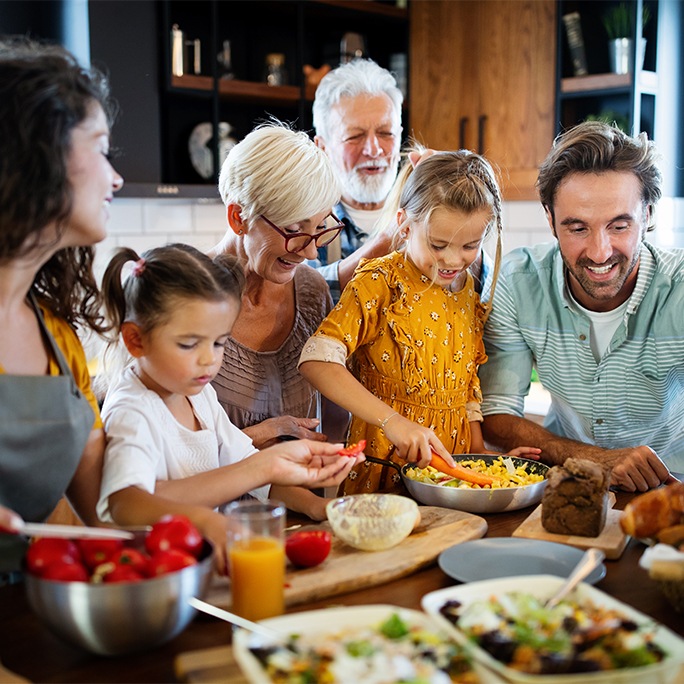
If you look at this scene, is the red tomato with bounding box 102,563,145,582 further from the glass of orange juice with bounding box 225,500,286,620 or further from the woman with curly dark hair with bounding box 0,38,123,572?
the woman with curly dark hair with bounding box 0,38,123,572

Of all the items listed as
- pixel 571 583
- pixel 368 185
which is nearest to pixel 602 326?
pixel 368 185

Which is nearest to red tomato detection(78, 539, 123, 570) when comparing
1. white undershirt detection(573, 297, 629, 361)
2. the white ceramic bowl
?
the white ceramic bowl

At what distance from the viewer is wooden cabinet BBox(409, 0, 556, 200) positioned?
4.14 m

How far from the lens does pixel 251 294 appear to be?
7.51 ft

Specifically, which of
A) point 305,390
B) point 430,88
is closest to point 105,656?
point 305,390

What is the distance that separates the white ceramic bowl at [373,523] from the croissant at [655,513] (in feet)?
1.21

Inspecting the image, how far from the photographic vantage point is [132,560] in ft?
3.76

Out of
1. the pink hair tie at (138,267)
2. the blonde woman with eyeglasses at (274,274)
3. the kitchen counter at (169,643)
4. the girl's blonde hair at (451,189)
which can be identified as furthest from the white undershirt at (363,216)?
the kitchen counter at (169,643)

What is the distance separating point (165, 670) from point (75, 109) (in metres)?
0.89

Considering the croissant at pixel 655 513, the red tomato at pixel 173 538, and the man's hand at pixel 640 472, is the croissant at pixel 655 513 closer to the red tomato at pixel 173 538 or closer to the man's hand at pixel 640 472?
the man's hand at pixel 640 472

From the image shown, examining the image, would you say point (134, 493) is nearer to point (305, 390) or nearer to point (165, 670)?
point (165, 670)

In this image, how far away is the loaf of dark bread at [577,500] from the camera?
1558 millimetres

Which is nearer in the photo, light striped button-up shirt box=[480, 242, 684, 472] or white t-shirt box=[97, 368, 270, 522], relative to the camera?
white t-shirt box=[97, 368, 270, 522]

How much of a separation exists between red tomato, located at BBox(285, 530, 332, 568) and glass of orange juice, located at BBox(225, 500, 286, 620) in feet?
0.47
